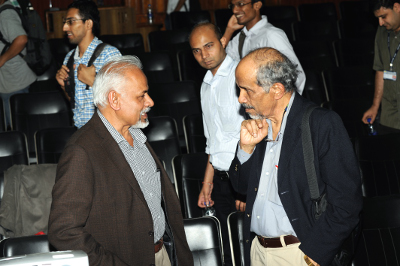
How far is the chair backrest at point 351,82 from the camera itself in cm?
508

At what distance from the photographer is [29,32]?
470cm

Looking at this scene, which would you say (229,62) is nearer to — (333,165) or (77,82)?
(77,82)

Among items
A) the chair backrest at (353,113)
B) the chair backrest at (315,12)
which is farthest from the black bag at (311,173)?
the chair backrest at (315,12)

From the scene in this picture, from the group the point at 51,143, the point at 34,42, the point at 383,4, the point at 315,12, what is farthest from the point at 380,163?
Result: the point at 315,12

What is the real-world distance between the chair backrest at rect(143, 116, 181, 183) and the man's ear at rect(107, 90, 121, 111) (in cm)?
187

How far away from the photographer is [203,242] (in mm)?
2625

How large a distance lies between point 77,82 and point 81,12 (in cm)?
47

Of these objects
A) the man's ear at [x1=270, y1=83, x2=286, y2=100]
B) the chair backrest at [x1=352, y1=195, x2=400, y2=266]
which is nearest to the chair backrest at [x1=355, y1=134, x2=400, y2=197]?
the chair backrest at [x1=352, y1=195, x2=400, y2=266]

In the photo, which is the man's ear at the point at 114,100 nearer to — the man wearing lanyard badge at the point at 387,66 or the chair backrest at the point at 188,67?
the man wearing lanyard badge at the point at 387,66

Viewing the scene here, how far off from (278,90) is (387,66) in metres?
2.22

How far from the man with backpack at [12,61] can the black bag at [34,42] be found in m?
0.06

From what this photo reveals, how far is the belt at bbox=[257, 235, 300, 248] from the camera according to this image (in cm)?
202

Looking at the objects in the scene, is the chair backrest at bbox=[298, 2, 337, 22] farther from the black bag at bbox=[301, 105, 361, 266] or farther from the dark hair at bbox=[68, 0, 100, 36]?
the black bag at bbox=[301, 105, 361, 266]

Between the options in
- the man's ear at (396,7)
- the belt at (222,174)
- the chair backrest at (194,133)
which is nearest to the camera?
the belt at (222,174)
